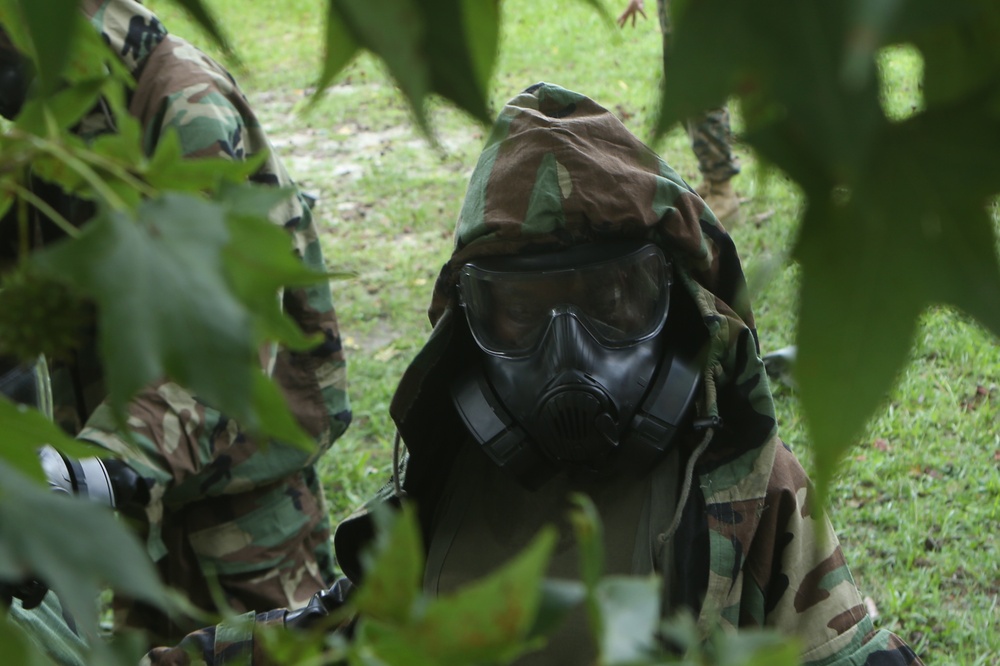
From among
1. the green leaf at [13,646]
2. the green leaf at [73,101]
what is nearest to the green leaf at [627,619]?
the green leaf at [13,646]

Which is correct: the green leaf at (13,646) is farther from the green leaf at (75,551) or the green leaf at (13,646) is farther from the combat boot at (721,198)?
the combat boot at (721,198)

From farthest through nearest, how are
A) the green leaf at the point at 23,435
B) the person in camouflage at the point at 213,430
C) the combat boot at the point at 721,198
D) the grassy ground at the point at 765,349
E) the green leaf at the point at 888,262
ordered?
the combat boot at the point at 721,198 < the grassy ground at the point at 765,349 < the person in camouflage at the point at 213,430 < the green leaf at the point at 23,435 < the green leaf at the point at 888,262

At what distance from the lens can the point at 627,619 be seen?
47 cm

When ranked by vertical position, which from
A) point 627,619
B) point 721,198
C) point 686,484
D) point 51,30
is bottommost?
point 721,198

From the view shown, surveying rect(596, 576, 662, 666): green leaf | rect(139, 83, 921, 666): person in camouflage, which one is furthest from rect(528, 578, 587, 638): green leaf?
rect(139, 83, 921, 666): person in camouflage

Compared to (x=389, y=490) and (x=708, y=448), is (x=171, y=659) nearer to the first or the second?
(x=389, y=490)

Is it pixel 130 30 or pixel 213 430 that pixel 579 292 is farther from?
pixel 130 30

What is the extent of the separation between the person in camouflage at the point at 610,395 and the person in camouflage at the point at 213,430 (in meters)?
0.41

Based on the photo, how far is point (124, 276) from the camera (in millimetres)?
456

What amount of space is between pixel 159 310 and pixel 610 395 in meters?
1.53

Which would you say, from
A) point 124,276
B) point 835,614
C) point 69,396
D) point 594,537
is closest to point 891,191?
point 594,537

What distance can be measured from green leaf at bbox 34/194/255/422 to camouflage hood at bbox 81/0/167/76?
6.43 ft

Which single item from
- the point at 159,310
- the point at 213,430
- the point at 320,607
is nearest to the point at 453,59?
the point at 159,310

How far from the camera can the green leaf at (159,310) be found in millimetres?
446
